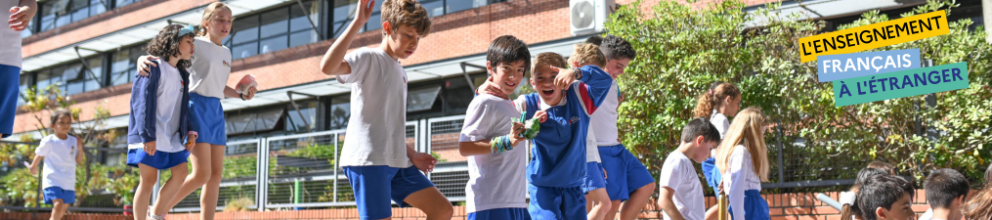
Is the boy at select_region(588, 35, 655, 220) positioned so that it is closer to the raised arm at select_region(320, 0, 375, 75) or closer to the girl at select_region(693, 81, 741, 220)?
the girl at select_region(693, 81, 741, 220)

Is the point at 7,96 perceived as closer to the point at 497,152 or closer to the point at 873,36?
the point at 497,152

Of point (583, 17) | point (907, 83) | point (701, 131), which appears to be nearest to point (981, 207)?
point (701, 131)

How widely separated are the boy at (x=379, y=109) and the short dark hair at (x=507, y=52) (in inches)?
14.2

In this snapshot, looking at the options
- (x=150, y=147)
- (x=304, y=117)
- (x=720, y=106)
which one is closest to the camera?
(x=150, y=147)

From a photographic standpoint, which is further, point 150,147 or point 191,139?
point 191,139

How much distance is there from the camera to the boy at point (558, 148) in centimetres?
399

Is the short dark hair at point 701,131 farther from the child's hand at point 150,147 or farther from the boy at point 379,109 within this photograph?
the child's hand at point 150,147

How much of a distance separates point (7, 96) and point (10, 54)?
8.2 inches

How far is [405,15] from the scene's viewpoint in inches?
143

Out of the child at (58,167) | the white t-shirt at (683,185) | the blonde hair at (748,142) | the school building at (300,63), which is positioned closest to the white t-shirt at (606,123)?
the white t-shirt at (683,185)

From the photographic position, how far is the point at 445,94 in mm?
20172

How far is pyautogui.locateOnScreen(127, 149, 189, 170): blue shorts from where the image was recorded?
515 cm

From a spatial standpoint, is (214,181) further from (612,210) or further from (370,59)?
(612,210)

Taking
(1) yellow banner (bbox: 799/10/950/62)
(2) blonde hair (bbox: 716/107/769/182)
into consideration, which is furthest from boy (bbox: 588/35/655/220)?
(1) yellow banner (bbox: 799/10/950/62)
